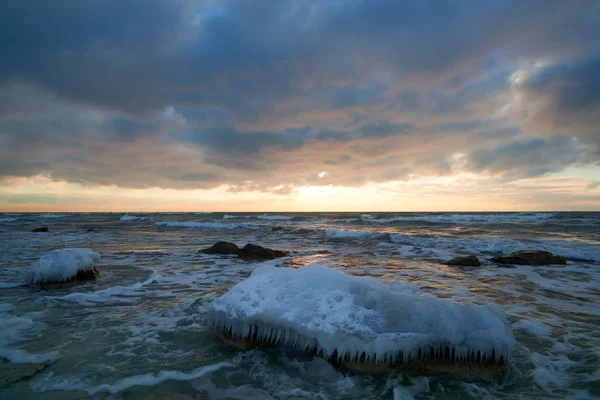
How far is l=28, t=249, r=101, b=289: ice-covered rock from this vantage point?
760 cm

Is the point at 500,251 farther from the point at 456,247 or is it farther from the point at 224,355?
the point at 224,355

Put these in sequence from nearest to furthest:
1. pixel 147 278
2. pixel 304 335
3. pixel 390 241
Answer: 1. pixel 304 335
2. pixel 147 278
3. pixel 390 241

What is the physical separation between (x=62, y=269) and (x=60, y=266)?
94 mm

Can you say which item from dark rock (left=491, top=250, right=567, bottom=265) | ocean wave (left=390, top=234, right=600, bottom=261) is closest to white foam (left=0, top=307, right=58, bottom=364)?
dark rock (left=491, top=250, right=567, bottom=265)

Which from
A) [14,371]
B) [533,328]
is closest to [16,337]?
[14,371]

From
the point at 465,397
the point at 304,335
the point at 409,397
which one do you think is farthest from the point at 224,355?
the point at 465,397

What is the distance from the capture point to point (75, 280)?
26.0ft

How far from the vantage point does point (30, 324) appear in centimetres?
507

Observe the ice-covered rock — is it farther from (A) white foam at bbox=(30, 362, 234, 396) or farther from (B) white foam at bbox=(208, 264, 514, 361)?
(B) white foam at bbox=(208, 264, 514, 361)

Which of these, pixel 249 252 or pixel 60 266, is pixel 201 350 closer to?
pixel 60 266

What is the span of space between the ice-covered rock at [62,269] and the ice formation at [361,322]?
5.30 metres

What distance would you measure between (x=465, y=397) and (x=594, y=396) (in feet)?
4.39

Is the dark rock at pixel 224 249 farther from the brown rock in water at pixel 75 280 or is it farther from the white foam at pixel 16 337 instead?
the white foam at pixel 16 337

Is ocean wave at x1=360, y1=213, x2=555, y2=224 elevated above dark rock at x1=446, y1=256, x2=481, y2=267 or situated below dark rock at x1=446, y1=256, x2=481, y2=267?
above
